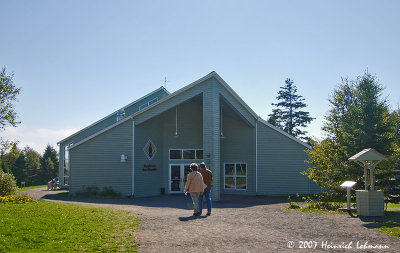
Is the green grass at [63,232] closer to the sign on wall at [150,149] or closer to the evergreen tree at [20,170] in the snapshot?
the sign on wall at [150,149]

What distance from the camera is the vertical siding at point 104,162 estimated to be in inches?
850

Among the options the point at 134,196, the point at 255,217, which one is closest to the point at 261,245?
the point at 255,217

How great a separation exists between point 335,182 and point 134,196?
11350 millimetres

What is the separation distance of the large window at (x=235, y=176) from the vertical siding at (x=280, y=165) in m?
1.19

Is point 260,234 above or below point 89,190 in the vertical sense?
above

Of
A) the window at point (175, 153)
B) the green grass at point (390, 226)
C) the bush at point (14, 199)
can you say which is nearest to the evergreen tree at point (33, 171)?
the window at point (175, 153)

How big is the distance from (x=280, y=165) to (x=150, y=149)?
8.09 m

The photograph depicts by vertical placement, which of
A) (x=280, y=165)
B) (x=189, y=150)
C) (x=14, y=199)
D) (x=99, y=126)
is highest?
(x=99, y=126)

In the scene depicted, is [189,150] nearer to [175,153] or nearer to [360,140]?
[175,153]

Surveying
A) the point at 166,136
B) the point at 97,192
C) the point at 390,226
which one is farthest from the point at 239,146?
the point at 390,226

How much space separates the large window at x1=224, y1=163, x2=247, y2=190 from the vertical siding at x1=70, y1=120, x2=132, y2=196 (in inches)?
257

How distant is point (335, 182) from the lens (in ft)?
51.2

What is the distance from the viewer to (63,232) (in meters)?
8.20

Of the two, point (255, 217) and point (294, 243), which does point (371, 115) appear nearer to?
point (255, 217)
